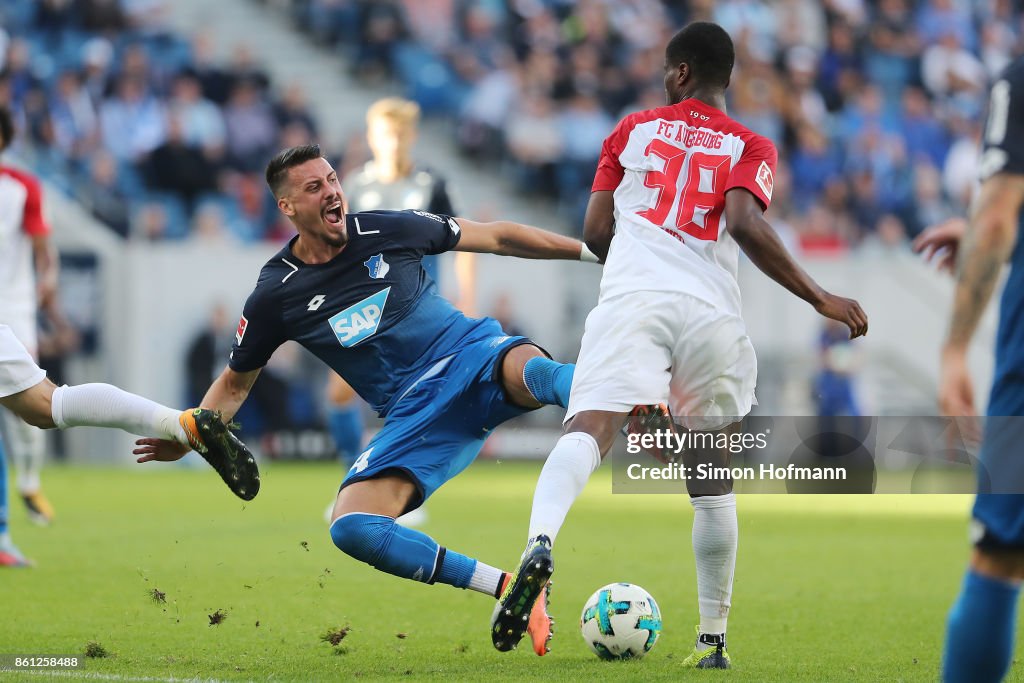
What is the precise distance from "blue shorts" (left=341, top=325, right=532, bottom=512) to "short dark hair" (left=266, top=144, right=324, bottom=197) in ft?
3.19

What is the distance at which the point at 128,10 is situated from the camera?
19594 mm

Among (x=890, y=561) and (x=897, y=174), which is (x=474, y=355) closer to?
(x=890, y=561)

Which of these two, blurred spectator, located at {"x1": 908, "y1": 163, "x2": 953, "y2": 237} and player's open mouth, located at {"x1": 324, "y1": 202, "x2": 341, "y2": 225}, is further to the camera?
Answer: blurred spectator, located at {"x1": 908, "y1": 163, "x2": 953, "y2": 237}

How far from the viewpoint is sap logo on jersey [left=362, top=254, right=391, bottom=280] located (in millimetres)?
5863

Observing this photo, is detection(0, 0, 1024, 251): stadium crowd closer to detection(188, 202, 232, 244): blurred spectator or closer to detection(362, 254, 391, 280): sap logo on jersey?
detection(188, 202, 232, 244): blurred spectator

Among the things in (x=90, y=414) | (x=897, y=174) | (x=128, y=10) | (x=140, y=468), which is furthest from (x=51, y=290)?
(x=897, y=174)

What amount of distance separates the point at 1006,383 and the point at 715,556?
1938 millimetres

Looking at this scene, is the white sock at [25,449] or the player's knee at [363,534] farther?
the white sock at [25,449]

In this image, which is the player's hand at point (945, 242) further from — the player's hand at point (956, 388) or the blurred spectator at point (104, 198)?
the blurred spectator at point (104, 198)

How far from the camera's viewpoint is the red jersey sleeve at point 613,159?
5.20 m

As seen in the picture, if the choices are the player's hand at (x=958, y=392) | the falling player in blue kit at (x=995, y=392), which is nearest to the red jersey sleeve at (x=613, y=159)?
the falling player in blue kit at (x=995, y=392)

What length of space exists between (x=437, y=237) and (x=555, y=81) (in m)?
14.3

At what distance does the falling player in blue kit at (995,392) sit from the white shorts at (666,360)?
150cm

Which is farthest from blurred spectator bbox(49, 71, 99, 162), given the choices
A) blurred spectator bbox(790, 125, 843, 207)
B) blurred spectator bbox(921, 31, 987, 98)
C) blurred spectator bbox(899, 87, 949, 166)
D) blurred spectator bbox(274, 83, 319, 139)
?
blurred spectator bbox(921, 31, 987, 98)
